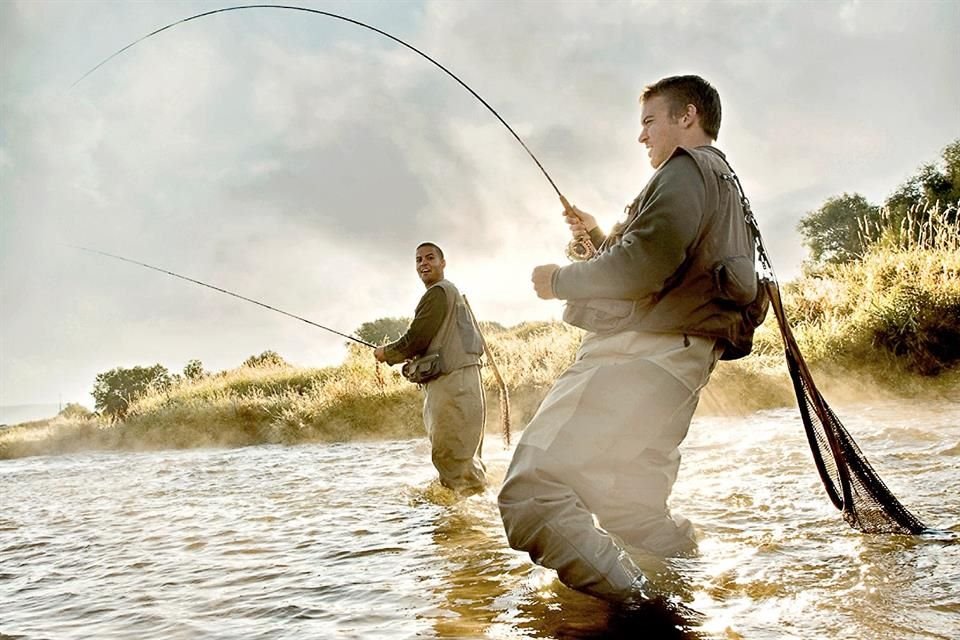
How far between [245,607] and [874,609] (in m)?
2.71

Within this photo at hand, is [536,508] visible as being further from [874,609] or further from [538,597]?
[874,609]

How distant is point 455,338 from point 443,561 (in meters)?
2.72

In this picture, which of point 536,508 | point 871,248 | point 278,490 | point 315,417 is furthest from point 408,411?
point 536,508

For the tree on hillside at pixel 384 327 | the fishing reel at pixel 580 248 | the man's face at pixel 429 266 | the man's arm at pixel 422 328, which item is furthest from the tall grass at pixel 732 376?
the tree on hillside at pixel 384 327

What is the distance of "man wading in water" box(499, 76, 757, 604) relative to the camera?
9.72ft

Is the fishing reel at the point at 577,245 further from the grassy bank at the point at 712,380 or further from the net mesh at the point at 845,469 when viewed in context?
the grassy bank at the point at 712,380

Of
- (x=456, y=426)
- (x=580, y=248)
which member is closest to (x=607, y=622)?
(x=580, y=248)

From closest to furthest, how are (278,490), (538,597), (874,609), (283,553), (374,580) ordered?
1. (874,609)
2. (538,597)
3. (374,580)
4. (283,553)
5. (278,490)

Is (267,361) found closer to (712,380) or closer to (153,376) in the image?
(153,376)

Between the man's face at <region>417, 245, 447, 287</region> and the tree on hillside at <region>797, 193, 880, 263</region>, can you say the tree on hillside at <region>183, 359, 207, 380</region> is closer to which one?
the man's face at <region>417, 245, 447, 287</region>

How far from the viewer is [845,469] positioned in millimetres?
3611

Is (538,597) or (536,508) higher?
A: (536,508)

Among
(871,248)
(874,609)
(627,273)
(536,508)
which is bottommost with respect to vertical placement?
(874,609)

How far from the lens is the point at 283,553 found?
4.82 m
